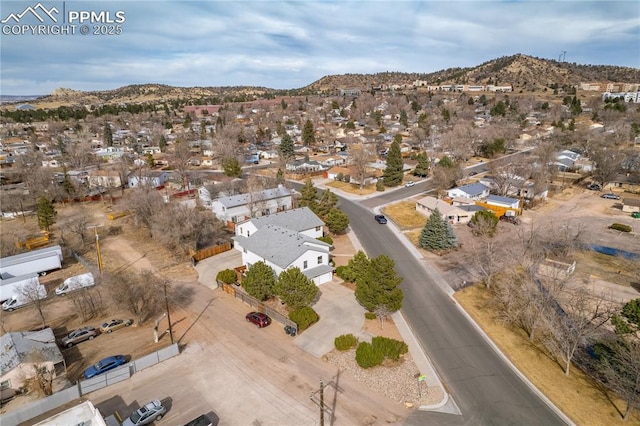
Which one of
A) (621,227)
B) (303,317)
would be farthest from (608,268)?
(303,317)

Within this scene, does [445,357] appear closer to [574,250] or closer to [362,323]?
[362,323]

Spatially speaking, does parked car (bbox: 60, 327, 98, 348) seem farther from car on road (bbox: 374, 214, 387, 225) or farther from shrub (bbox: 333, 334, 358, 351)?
car on road (bbox: 374, 214, 387, 225)

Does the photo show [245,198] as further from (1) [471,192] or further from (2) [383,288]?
(1) [471,192]

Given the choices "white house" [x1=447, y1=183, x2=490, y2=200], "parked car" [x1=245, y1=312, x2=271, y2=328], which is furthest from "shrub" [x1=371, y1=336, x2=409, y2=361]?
"white house" [x1=447, y1=183, x2=490, y2=200]

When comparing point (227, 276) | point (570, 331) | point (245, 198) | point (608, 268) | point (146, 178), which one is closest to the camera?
point (570, 331)

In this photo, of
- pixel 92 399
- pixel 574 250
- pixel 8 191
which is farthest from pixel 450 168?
pixel 8 191
